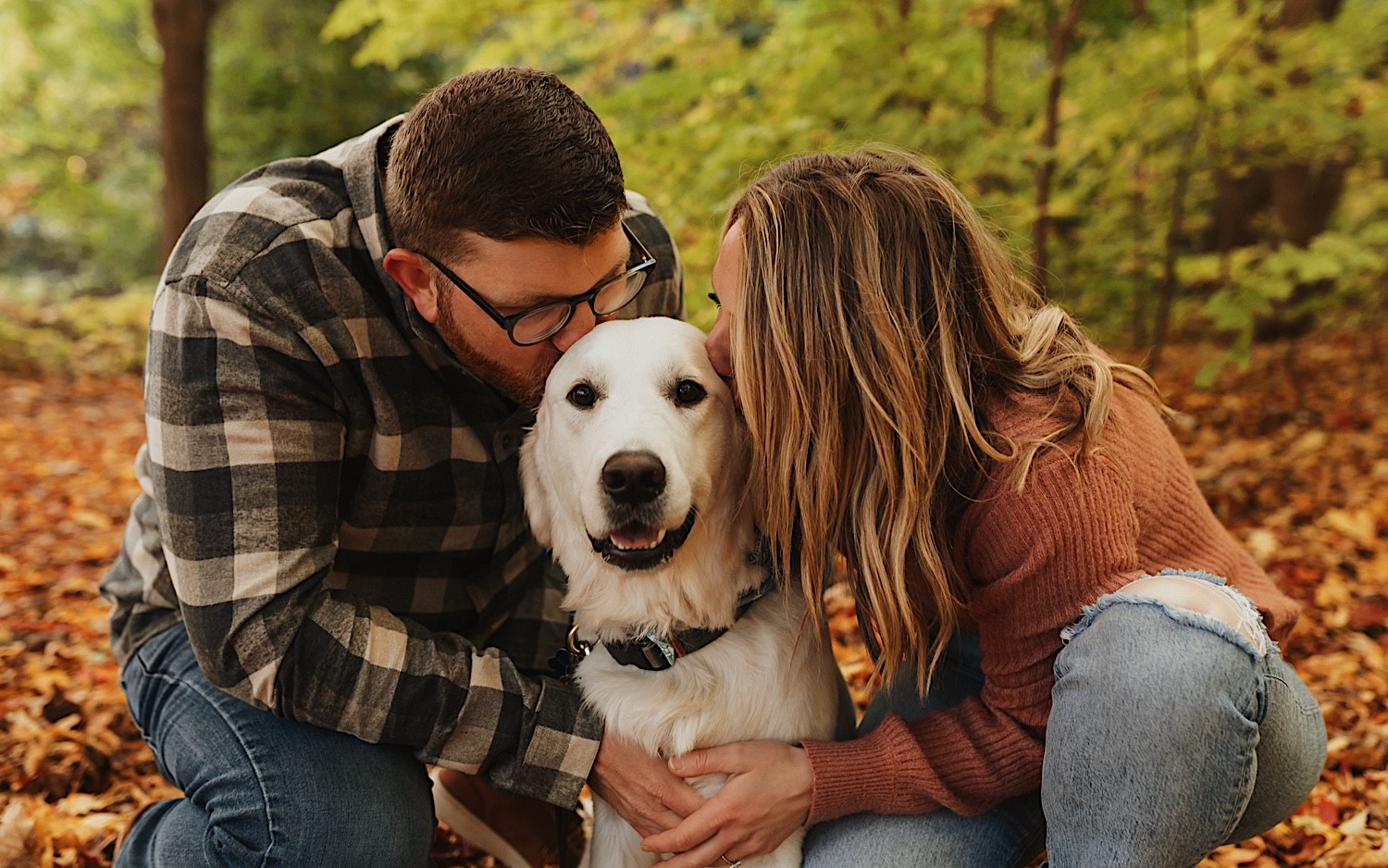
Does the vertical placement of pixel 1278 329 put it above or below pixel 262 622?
below

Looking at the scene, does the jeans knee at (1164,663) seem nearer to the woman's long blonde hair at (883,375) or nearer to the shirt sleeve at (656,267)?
the woman's long blonde hair at (883,375)

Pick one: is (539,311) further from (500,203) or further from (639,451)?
(639,451)

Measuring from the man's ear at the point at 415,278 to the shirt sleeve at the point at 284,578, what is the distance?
197 mm

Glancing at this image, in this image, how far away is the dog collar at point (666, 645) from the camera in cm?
179

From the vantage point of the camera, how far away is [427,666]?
5.73 ft

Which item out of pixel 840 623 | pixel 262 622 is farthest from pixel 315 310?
pixel 840 623

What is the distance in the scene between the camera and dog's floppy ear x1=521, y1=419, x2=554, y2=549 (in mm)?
1963

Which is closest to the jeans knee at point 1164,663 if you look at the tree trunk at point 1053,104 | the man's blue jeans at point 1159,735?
the man's blue jeans at point 1159,735

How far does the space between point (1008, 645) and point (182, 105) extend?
7.23 meters

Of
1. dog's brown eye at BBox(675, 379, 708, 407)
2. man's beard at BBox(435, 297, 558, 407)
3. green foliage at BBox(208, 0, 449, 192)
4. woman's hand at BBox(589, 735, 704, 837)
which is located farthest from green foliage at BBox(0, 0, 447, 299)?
woman's hand at BBox(589, 735, 704, 837)

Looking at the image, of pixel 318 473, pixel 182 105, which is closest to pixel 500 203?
pixel 318 473

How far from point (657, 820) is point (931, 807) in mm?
465

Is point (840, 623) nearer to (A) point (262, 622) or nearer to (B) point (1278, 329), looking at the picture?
(A) point (262, 622)

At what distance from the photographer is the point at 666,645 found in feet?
5.88
